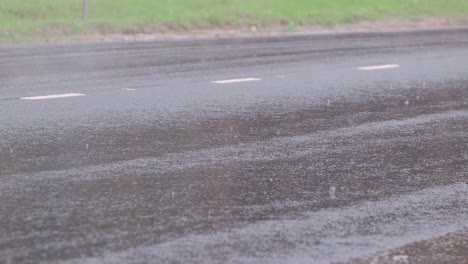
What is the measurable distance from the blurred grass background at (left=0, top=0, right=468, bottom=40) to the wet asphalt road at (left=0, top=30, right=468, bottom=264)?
6957 millimetres

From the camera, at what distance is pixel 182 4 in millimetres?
25844

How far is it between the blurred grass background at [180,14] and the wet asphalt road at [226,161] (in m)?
6.96

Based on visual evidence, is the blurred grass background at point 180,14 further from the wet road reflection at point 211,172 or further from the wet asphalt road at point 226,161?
the wet road reflection at point 211,172

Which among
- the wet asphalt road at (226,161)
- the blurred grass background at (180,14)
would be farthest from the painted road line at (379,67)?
the blurred grass background at (180,14)

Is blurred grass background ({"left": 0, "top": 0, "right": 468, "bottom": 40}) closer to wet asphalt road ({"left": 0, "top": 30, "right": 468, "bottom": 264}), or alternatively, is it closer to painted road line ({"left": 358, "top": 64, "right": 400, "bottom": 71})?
wet asphalt road ({"left": 0, "top": 30, "right": 468, "bottom": 264})

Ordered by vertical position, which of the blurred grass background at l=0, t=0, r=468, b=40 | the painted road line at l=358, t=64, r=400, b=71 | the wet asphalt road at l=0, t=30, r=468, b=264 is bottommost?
the blurred grass background at l=0, t=0, r=468, b=40

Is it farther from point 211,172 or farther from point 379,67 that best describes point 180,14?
point 211,172

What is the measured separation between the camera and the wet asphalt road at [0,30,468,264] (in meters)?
5.50

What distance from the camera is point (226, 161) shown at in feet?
25.4

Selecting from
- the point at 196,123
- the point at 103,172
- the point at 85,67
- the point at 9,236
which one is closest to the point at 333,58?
the point at 85,67

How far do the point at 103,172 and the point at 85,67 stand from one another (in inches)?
302

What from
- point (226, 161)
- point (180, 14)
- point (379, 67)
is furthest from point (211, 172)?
point (180, 14)

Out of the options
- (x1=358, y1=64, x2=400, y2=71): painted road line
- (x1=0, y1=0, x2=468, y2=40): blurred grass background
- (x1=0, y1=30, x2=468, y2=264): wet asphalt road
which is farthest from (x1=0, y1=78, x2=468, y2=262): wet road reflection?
(x1=0, y1=0, x2=468, y2=40): blurred grass background

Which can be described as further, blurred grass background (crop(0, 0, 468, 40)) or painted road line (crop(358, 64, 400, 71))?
blurred grass background (crop(0, 0, 468, 40))
